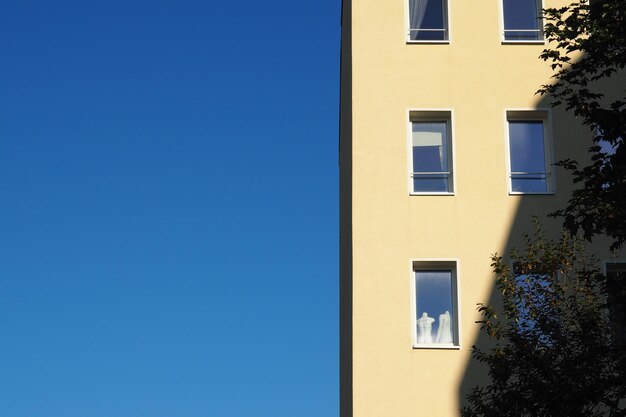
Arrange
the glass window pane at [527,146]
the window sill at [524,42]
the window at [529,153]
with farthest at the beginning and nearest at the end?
1. the window sill at [524,42]
2. the glass window pane at [527,146]
3. the window at [529,153]

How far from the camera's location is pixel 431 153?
85.6 feet

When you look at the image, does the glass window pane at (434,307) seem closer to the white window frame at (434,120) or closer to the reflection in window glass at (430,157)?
the white window frame at (434,120)

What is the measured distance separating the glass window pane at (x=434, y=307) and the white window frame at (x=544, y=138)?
252 centimetres

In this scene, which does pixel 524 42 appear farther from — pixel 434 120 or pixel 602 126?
pixel 602 126

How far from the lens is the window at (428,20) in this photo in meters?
27.0

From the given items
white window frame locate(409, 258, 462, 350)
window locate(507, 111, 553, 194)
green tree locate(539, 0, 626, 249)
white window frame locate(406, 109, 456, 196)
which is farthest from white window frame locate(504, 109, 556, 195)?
green tree locate(539, 0, 626, 249)

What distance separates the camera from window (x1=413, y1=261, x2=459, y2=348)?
24.5m

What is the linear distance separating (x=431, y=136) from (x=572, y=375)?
1030 cm

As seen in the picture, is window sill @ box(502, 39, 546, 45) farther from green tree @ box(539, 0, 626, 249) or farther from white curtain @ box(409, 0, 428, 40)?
green tree @ box(539, 0, 626, 249)

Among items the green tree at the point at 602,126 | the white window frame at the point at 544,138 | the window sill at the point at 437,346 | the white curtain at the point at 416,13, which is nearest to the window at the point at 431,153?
the white window frame at the point at 544,138

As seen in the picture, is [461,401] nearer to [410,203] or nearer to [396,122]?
[410,203]

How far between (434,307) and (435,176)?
9.85 feet

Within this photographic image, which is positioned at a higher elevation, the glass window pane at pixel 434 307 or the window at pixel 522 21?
the window at pixel 522 21

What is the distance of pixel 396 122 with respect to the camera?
26.1m
